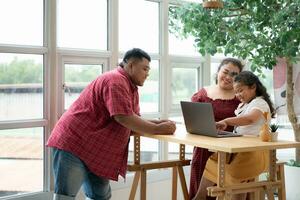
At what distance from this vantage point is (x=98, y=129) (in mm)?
2713

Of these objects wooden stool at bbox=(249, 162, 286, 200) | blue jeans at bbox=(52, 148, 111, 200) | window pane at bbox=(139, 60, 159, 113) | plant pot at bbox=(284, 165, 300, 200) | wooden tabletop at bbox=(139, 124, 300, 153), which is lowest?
plant pot at bbox=(284, 165, 300, 200)

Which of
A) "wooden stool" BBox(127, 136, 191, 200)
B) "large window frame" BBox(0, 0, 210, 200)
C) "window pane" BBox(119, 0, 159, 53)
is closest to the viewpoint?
"wooden stool" BBox(127, 136, 191, 200)

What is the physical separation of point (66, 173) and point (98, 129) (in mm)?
334

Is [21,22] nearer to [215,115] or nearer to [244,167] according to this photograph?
[215,115]

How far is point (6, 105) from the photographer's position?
3117mm

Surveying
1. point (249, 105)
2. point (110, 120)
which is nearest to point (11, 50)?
point (110, 120)

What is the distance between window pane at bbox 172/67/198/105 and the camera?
434cm

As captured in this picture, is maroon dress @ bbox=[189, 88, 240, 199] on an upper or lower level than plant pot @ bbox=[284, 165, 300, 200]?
upper

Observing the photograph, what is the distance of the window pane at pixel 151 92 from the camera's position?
13.4ft

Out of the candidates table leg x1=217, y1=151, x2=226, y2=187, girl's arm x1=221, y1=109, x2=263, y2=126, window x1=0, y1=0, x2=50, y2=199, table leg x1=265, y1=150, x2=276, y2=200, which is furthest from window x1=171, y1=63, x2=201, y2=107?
table leg x1=217, y1=151, x2=226, y2=187

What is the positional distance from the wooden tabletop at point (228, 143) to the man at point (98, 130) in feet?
0.65

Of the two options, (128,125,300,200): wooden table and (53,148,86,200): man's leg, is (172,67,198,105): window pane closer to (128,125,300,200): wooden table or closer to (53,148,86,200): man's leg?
(128,125,300,200): wooden table

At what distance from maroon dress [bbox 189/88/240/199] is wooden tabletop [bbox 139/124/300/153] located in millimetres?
653

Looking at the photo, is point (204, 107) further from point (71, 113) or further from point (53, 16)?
point (53, 16)
